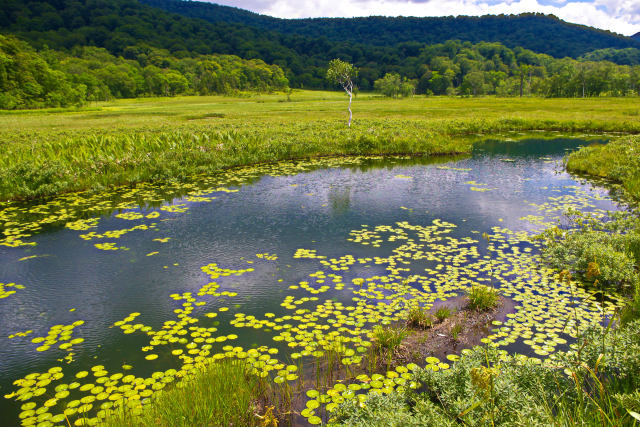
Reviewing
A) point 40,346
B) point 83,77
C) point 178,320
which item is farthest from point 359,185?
point 83,77

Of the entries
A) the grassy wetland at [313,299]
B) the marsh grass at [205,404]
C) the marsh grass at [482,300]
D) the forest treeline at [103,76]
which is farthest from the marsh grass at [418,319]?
the forest treeline at [103,76]

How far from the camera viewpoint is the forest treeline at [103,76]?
69.6 meters

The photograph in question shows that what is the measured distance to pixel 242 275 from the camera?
9625 millimetres

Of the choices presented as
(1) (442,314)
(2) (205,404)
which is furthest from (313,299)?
(2) (205,404)

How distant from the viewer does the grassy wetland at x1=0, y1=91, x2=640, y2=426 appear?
4734mm

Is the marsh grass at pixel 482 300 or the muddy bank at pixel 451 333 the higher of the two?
the marsh grass at pixel 482 300

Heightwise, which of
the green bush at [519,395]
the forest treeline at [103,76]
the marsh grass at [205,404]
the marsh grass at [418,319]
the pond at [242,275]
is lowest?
the pond at [242,275]

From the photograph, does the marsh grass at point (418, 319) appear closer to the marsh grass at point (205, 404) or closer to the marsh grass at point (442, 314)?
the marsh grass at point (442, 314)

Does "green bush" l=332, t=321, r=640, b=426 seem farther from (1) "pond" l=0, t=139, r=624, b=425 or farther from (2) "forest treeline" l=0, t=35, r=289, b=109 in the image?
(2) "forest treeline" l=0, t=35, r=289, b=109

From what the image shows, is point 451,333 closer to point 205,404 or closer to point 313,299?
point 313,299

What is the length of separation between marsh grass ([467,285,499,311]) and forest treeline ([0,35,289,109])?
81457 millimetres

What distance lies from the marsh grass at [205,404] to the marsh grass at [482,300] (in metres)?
4.79

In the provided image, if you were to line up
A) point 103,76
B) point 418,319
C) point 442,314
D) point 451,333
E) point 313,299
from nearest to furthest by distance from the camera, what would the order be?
1. point 451,333
2. point 418,319
3. point 442,314
4. point 313,299
5. point 103,76

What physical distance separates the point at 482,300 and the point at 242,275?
18.9ft
